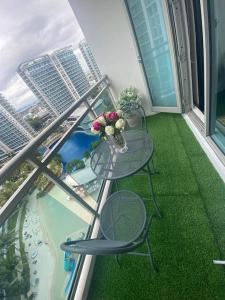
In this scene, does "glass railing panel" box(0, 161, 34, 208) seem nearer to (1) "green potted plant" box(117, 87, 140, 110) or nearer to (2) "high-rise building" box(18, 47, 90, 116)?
(1) "green potted plant" box(117, 87, 140, 110)

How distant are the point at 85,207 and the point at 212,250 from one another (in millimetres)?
1167

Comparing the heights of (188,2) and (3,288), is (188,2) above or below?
above

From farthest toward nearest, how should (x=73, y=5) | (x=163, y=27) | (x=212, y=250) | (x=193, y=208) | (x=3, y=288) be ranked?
(x=73, y=5) < (x=163, y=27) < (x=193, y=208) < (x=212, y=250) < (x=3, y=288)

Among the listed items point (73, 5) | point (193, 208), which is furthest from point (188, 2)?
point (193, 208)

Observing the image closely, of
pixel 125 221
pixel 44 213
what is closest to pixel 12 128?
pixel 44 213

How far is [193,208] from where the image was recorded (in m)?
1.60

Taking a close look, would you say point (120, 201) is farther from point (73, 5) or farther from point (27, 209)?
point (73, 5)

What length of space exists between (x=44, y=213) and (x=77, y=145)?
898 millimetres

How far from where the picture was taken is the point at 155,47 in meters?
2.62

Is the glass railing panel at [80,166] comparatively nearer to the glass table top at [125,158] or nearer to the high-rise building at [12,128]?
the glass table top at [125,158]

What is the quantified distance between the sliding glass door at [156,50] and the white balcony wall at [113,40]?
0.13 metres

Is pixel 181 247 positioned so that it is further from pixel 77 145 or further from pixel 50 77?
pixel 50 77

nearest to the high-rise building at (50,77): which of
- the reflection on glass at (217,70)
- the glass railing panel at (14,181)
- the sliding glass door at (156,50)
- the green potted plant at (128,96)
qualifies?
the green potted plant at (128,96)

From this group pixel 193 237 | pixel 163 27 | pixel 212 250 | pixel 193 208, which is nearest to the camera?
pixel 212 250
